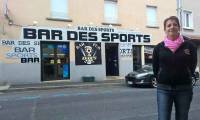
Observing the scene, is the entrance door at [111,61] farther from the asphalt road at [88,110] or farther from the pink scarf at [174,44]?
the pink scarf at [174,44]

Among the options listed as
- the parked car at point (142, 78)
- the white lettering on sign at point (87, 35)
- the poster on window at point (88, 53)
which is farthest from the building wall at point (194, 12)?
the parked car at point (142, 78)

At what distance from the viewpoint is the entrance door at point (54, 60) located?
2372cm

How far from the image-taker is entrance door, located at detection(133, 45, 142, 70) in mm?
28312

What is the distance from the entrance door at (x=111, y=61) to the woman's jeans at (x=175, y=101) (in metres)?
22.1

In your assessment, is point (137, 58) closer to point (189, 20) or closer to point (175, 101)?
point (189, 20)

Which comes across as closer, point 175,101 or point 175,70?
point 175,70

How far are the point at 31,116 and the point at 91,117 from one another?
1.53 meters

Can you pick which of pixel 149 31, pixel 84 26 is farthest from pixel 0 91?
pixel 149 31

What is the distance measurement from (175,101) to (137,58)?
23744 mm

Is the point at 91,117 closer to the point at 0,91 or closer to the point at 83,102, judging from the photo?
the point at 83,102

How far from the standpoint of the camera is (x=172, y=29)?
4.75m

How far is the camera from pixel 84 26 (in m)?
25.4

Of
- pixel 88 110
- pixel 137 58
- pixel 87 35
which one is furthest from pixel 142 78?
pixel 88 110

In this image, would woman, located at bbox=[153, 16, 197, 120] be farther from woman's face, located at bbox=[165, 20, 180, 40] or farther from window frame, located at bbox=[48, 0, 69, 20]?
window frame, located at bbox=[48, 0, 69, 20]
